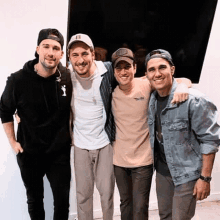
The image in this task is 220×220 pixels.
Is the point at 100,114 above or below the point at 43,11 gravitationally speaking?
below

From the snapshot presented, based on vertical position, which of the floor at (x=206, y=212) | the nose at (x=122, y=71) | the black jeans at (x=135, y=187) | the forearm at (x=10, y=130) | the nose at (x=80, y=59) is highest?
the nose at (x=80, y=59)

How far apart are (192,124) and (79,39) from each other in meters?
0.93

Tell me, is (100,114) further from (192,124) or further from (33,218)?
(33,218)

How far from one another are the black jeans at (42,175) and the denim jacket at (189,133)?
2.50 ft

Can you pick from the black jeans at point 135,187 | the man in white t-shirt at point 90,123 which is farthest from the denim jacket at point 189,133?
the man in white t-shirt at point 90,123

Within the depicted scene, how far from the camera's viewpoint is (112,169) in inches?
68.6

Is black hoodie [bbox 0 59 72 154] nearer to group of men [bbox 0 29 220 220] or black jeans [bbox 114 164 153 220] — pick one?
group of men [bbox 0 29 220 220]

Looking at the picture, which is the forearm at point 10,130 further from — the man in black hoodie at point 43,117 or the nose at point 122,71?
the nose at point 122,71

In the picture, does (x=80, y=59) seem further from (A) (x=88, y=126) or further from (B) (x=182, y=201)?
(B) (x=182, y=201)

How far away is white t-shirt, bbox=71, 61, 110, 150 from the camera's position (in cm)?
165

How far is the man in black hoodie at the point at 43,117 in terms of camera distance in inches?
62.9

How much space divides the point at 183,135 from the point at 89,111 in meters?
0.65

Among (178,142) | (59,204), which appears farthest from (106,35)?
(59,204)

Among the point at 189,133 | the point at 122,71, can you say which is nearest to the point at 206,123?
the point at 189,133
